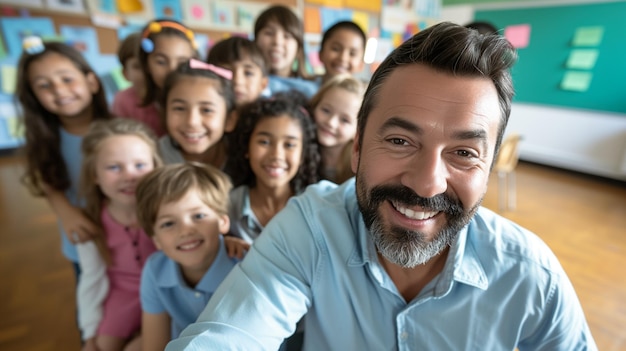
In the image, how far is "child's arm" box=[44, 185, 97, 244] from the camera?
1.42 m

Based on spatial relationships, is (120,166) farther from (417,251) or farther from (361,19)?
(361,19)

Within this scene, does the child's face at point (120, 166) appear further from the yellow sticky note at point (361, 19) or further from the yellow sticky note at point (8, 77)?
the yellow sticky note at point (361, 19)

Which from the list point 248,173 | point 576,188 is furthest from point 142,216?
point 576,188

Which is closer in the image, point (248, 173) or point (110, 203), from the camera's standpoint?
point (110, 203)

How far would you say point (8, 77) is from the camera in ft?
12.7

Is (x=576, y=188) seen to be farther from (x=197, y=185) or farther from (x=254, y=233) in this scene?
(x=197, y=185)

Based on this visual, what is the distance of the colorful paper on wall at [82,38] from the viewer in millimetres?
3746

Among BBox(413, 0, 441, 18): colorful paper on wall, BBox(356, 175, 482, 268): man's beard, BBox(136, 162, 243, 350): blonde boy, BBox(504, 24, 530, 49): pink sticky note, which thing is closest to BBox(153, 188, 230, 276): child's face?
BBox(136, 162, 243, 350): blonde boy

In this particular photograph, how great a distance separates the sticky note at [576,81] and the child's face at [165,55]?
15.6 ft

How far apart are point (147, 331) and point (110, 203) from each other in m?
0.60

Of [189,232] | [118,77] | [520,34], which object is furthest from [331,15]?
[189,232]

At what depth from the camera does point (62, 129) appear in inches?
68.9

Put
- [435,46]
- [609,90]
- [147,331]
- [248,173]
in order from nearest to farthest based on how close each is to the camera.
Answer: [435,46], [147,331], [248,173], [609,90]

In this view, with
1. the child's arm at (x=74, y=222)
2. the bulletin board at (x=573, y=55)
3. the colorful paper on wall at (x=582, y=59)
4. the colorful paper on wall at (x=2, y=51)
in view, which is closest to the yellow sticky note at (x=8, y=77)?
the colorful paper on wall at (x=2, y=51)
